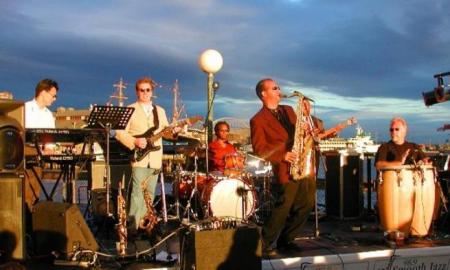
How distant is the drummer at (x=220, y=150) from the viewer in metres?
9.12

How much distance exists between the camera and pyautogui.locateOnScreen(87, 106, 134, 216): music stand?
260 inches

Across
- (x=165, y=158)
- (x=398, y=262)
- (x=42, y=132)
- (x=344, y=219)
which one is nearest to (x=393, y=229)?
(x=398, y=262)

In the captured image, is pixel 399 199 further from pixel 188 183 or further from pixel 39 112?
pixel 39 112

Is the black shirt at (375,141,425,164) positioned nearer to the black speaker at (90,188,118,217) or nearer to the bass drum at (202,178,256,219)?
the bass drum at (202,178,256,219)

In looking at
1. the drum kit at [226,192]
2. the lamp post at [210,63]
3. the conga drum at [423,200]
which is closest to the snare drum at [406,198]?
the conga drum at [423,200]

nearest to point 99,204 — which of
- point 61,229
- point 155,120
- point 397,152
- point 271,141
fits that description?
point 155,120

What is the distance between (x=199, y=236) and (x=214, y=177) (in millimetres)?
3479

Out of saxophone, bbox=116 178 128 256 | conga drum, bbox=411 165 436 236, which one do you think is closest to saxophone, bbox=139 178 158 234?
saxophone, bbox=116 178 128 256

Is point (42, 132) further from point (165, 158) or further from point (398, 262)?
point (165, 158)

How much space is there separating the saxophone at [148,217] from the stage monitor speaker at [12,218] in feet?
6.58

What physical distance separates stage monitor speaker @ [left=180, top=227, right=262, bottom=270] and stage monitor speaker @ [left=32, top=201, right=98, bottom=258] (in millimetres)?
1221

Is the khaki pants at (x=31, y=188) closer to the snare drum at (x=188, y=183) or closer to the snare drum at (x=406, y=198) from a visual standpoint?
the snare drum at (x=188, y=183)

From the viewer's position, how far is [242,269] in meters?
5.14

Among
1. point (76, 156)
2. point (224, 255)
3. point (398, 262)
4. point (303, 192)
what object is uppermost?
point (76, 156)
